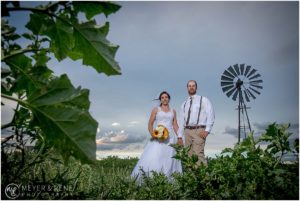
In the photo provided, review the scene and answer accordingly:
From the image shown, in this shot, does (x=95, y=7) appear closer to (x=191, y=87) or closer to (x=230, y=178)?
(x=230, y=178)

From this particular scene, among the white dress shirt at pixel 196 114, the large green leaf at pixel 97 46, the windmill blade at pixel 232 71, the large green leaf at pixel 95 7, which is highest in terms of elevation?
the windmill blade at pixel 232 71

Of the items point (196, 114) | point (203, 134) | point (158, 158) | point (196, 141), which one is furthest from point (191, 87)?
point (158, 158)

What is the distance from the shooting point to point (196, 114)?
8.24 metres

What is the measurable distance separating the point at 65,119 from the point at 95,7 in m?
0.53

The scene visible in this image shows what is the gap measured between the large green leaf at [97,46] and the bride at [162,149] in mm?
5752

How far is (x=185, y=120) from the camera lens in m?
8.41

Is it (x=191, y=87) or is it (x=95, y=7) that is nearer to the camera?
(x=95, y=7)

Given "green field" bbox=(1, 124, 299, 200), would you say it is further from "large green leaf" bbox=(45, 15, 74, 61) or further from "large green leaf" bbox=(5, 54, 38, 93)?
"large green leaf" bbox=(45, 15, 74, 61)

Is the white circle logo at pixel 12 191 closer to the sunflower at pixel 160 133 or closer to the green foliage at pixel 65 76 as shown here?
the green foliage at pixel 65 76

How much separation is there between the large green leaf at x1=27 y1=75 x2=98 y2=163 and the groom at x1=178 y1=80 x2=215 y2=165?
6.60 meters

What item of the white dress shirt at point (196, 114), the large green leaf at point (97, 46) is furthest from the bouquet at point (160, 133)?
the large green leaf at point (97, 46)

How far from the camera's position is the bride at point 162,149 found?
25.6 feet

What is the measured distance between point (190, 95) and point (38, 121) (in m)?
7.24

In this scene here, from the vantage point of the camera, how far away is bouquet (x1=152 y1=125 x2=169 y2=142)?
8.10 meters
